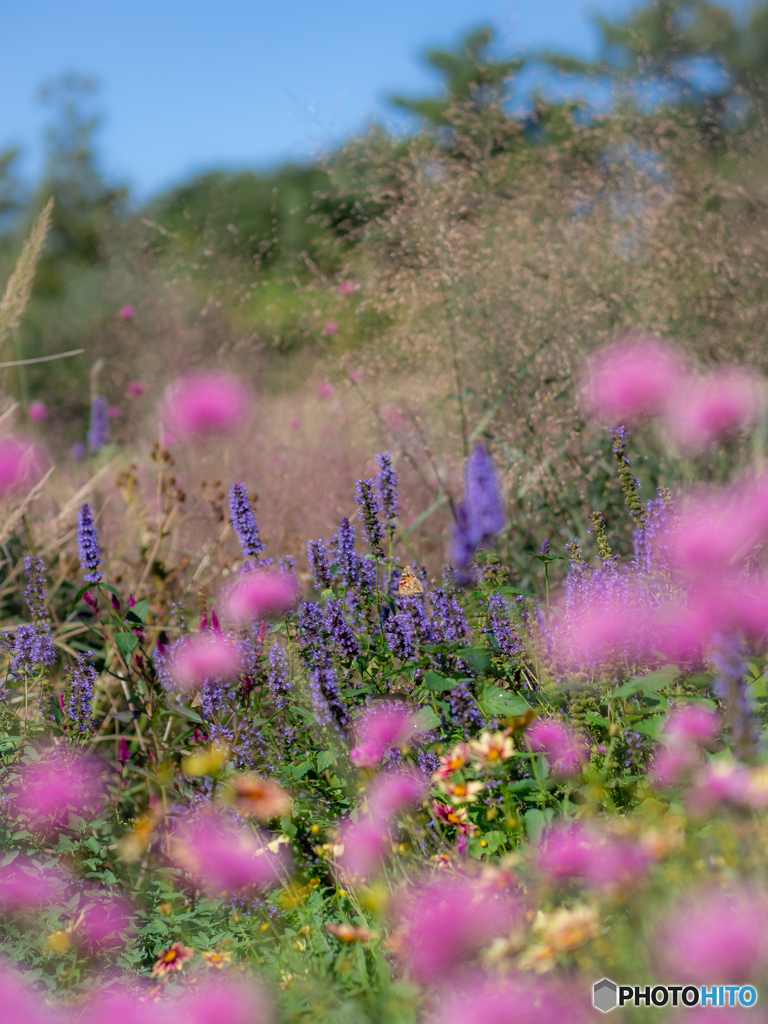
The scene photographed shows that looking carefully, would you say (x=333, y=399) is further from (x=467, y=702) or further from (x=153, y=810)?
(x=467, y=702)

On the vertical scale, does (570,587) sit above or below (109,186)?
below

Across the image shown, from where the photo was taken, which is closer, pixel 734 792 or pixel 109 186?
pixel 734 792

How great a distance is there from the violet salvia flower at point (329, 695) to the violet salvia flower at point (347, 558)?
10.0 inches

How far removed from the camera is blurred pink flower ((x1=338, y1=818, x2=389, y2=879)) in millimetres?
1334

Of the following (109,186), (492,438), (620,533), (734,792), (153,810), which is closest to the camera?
(734,792)

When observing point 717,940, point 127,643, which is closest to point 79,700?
point 127,643

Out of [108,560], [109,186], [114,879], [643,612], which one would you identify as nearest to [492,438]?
[108,560]

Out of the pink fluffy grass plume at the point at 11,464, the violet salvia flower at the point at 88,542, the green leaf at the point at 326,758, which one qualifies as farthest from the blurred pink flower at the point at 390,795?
the pink fluffy grass plume at the point at 11,464

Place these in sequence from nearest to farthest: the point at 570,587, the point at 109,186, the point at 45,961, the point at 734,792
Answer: the point at 734,792, the point at 45,961, the point at 570,587, the point at 109,186

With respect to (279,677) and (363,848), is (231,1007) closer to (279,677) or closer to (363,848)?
(363,848)

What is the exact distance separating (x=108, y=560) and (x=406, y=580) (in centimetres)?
178

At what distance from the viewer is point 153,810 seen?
2.18 m

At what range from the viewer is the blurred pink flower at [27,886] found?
164 cm

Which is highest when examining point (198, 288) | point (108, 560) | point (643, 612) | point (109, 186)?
point (109, 186)
